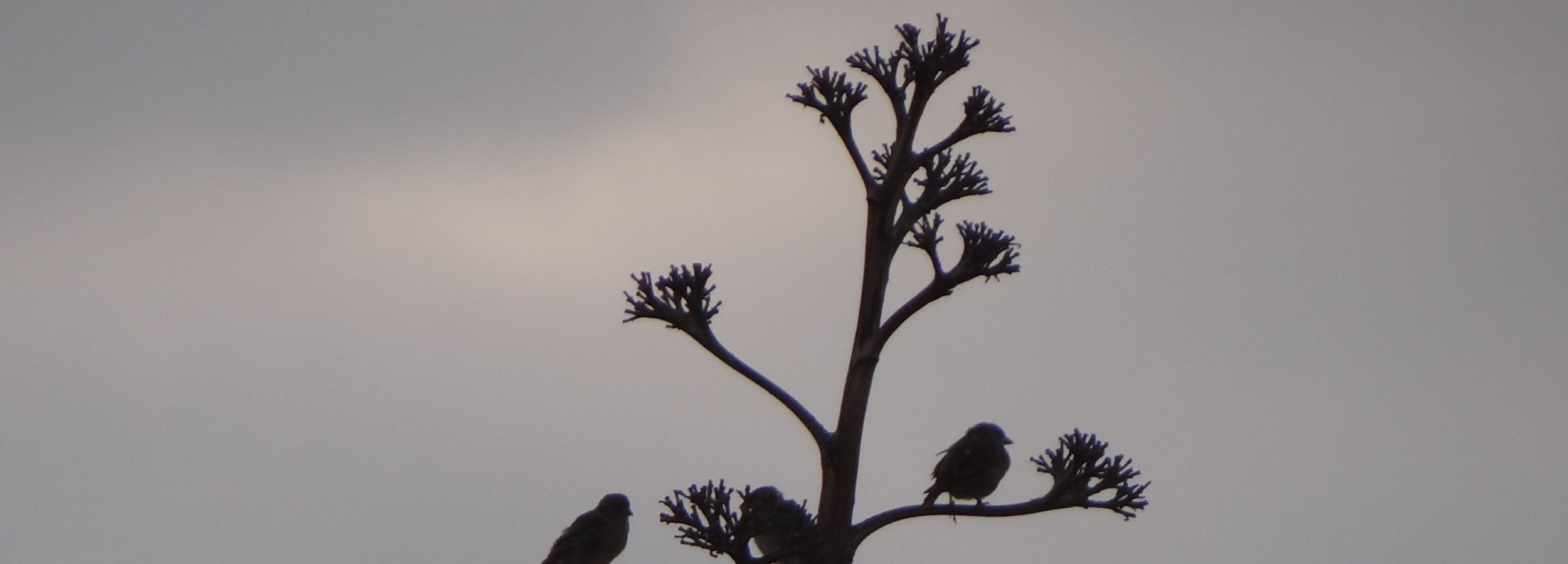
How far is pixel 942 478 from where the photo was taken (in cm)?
914

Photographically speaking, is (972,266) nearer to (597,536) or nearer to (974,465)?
(974,465)

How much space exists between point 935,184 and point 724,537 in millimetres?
2408

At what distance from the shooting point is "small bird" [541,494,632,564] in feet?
37.0

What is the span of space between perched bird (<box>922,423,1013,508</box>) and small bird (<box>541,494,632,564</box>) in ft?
9.87

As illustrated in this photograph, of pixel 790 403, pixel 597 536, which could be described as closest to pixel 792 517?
pixel 790 403

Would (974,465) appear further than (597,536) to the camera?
No

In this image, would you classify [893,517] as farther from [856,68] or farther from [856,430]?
[856,68]

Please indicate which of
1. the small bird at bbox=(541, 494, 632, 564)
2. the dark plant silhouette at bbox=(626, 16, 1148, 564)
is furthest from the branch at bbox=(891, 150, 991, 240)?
the small bird at bbox=(541, 494, 632, 564)

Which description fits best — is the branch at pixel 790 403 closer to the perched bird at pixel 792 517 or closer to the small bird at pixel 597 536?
the perched bird at pixel 792 517

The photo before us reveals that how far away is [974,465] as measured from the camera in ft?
30.2

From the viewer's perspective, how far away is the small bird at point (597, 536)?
37.0ft

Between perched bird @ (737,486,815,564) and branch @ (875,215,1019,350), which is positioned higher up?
branch @ (875,215,1019,350)

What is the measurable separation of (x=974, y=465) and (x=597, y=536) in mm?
3461

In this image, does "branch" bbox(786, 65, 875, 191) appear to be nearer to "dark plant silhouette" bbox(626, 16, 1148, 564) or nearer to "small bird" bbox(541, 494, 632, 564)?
"dark plant silhouette" bbox(626, 16, 1148, 564)
